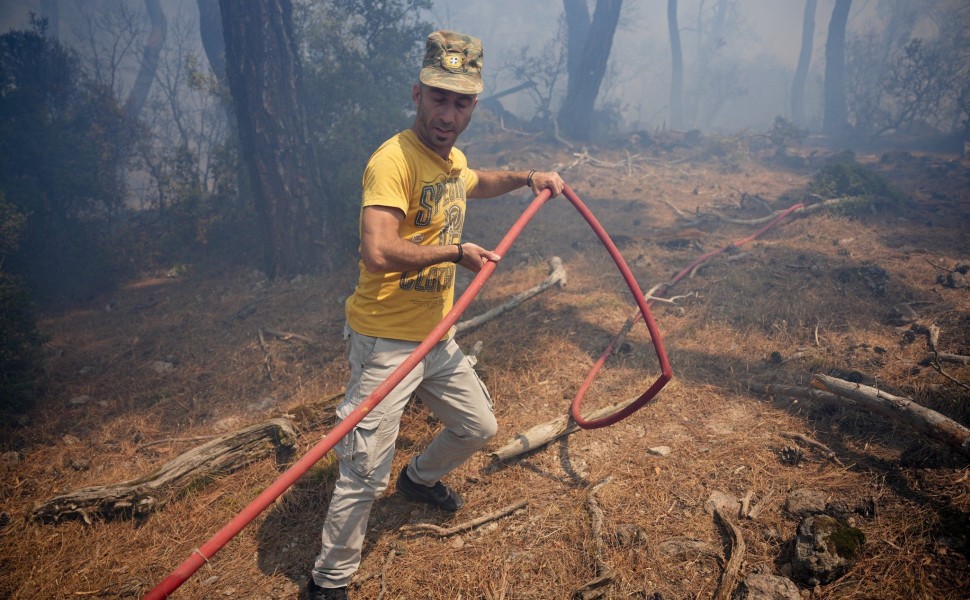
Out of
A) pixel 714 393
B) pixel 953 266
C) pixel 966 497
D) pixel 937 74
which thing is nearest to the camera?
pixel 966 497

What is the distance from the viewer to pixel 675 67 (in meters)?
32.3

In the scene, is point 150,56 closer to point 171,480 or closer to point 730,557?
point 171,480

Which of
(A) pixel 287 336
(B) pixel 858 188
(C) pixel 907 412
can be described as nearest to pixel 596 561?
(C) pixel 907 412

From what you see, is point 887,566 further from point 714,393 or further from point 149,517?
point 149,517

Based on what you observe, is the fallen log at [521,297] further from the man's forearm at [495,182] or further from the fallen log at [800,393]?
the fallen log at [800,393]

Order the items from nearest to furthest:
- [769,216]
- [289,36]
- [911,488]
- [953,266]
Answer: [911,488]
[953,266]
[289,36]
[769,216]

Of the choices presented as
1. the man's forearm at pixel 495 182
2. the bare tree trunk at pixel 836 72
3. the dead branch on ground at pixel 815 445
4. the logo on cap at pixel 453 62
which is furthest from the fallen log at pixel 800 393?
the bare tree trunk at pixel 836 72

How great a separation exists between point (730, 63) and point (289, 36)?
4594cm

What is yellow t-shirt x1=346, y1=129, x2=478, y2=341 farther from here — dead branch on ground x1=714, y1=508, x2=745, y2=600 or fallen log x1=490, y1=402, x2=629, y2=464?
dead branch on ground x1=714, y1=508, x2=745, y2=600

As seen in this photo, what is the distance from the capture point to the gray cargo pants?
259 centimetres

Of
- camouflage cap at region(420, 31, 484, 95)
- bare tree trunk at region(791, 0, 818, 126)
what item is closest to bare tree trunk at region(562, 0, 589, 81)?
bare tree trunk at region(791, 0, 818, 126)

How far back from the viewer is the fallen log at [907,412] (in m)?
3.00

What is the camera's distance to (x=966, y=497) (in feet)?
9.09

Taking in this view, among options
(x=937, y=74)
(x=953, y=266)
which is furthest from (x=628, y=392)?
(x=937, y=74)
